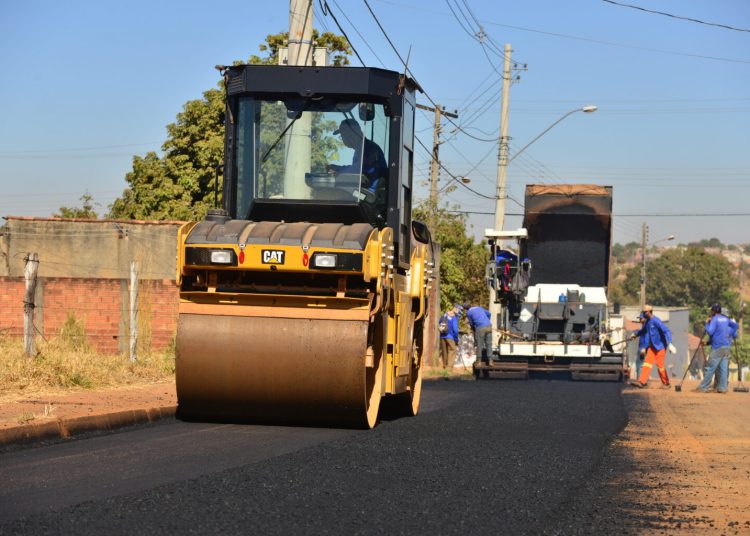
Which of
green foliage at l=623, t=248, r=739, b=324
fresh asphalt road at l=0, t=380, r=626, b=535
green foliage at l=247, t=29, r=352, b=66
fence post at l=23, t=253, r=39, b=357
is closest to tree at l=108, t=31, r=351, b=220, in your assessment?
green foliage at l=247, t=29, r=352, b=66

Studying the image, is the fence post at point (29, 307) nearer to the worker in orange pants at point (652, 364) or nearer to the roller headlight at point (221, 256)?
the roller headlight at point (221, 256)

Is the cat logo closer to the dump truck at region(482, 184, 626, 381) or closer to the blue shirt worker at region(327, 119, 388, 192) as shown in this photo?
the blue shirt worker at region(327, 119, 388, 192)

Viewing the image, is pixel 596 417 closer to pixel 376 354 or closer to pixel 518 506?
pixel 376 354

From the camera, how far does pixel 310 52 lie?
611 inches

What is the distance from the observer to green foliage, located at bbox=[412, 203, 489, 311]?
40312mm

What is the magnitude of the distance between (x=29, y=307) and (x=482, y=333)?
11397 mm

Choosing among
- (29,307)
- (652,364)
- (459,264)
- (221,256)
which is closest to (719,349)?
(652,364)

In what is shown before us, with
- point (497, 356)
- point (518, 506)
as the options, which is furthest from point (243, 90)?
point (497, 356)

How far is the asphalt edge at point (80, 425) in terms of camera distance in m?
8.96

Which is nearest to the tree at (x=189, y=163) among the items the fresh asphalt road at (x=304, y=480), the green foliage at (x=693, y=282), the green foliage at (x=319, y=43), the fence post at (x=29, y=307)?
the green foliage at (x=319, y=43)

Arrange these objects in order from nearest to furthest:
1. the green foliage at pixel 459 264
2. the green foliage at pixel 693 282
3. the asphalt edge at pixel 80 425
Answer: the asphalt edge at pixel 80 425 → the green foliage at pixel 459 264 → the green foliage at pixel 693 282

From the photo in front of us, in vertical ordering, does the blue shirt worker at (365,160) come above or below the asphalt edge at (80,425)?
above

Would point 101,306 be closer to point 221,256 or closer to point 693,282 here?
point 221,256

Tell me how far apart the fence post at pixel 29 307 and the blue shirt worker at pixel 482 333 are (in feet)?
36.5
